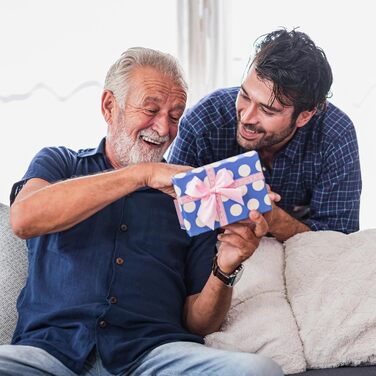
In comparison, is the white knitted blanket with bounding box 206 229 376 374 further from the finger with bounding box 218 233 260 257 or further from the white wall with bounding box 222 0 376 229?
the white wall with bounding box 222 0 376 229

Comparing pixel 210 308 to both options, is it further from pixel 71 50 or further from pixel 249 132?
pixel 71 50

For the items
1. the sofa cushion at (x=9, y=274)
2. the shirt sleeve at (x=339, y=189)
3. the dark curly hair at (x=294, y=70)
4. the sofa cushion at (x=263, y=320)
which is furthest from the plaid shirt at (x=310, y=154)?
the sofa cushion at (x=9, y=274)

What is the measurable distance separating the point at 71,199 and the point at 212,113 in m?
0.82

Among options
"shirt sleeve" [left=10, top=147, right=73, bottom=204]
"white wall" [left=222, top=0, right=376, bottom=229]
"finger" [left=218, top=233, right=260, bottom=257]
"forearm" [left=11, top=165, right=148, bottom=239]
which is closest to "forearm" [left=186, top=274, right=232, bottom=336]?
"finger" [left=218, top=233, right=260, bottom=257]

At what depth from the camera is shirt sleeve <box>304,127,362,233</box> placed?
6.94 ft

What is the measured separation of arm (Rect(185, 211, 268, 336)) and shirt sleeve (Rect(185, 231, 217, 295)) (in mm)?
35

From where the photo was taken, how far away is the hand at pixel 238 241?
1501mm

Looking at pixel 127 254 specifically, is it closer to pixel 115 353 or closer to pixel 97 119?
pixel 115 353

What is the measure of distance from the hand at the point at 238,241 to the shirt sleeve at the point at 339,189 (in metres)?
0.63

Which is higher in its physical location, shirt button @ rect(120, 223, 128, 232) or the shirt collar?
the shirt collar

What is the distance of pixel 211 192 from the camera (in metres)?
1.37

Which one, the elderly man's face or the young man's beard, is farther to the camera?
the young man's beard

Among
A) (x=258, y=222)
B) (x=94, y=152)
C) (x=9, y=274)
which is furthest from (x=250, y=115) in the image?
(x=9, y=274)

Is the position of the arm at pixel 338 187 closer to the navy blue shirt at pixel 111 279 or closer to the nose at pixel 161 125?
the navy blue shirt at pixel 111 279
